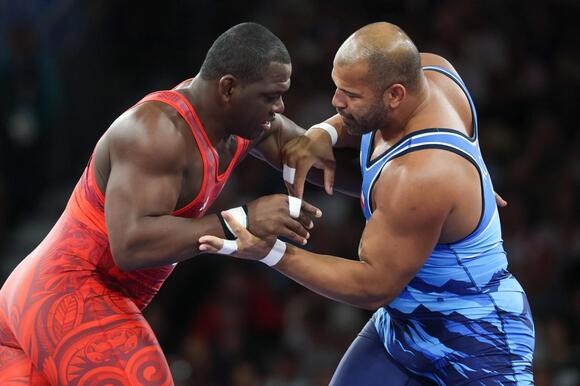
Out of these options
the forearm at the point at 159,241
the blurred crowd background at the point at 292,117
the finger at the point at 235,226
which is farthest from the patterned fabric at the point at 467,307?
the blurred crowd background at the point at 292,117

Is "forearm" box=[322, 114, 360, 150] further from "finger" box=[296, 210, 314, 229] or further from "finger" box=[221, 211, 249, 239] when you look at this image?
"finger" box=[221, 211, 249, 239]

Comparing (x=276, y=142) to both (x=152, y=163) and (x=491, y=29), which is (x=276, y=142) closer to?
(x=152, y=163)

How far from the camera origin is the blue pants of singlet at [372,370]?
162 inches

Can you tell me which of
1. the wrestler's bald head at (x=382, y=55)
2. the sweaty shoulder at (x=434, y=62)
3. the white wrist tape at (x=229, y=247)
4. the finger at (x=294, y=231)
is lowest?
the white wrist tape at (x=229, y=247)

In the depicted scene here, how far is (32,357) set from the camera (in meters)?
3.87

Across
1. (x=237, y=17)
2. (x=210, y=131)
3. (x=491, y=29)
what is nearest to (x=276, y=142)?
(x=210, y=131)

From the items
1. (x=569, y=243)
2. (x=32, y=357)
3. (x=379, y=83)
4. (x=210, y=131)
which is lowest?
(x=569, y=243)

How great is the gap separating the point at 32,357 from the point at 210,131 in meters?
1.12

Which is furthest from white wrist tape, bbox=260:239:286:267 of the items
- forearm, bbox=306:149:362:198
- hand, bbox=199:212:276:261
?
forearm, bbox=306:149:362:198

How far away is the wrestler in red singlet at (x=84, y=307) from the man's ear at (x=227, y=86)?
0.14 metres

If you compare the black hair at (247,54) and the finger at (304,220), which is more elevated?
the black hair at (247,54)

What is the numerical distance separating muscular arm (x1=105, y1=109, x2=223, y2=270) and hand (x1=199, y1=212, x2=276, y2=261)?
4cm

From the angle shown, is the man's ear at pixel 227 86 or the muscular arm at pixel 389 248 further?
the man's ear at pixel 227 86

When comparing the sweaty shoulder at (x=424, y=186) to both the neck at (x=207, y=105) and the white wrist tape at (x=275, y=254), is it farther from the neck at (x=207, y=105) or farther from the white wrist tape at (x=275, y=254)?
the neck at (x=207, y=105)
